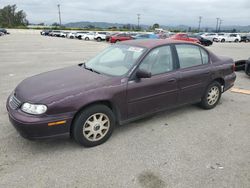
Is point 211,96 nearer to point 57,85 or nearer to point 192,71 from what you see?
point 192,71

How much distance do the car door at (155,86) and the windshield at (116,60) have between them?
0.65 feet

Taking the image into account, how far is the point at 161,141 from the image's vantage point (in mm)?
3660

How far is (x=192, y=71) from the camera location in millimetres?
4438

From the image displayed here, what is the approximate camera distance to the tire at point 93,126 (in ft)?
10.6

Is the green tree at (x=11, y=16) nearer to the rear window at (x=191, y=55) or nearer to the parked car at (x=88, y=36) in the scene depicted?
the parked car at (x=88, y=36)

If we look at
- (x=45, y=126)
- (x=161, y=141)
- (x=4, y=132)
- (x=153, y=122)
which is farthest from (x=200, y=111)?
(x=4, y=132)

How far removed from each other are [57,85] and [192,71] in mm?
2499

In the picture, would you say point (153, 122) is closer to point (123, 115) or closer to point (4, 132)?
point (123, 115)

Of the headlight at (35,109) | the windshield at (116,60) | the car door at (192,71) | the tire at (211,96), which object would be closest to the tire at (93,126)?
the headlight at (35,109)

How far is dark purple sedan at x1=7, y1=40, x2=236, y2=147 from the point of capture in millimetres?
3072

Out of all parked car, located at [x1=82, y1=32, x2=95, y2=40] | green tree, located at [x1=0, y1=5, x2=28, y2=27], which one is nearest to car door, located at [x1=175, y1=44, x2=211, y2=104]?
parked car, located at [x1=82, y1=32, x2=95, y2=40]

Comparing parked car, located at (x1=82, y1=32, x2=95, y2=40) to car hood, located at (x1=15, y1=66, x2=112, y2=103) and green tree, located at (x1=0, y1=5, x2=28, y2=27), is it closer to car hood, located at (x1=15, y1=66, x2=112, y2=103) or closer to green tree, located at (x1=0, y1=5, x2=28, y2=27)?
car hood, located at (x1=15, y1=66, x2=112, y2=103)

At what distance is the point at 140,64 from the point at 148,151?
1.35 m

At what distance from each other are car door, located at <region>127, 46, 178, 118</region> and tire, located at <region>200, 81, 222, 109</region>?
0.94 m
